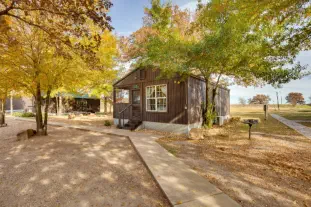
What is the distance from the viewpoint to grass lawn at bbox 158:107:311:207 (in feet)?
10.4

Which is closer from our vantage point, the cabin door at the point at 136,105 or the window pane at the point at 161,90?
the window pane at the point at 161,90

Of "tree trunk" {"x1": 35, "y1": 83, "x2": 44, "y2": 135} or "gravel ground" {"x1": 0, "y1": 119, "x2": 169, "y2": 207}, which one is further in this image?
"tree trunk" {"x1": 35, "y1": 83, "x2": 44, "y2": 135}

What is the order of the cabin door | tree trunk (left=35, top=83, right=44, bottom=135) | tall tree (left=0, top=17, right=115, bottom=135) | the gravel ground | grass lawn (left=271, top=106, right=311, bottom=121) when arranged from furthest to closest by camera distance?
grass lawn (left=271, top=106, right=311, bottom=121) → the cabin door → tree trunk (left=35, top=83, right=44, bottom=135) → tall tree (left=0, top=17, right=115, bottom=135) → the gravel ground

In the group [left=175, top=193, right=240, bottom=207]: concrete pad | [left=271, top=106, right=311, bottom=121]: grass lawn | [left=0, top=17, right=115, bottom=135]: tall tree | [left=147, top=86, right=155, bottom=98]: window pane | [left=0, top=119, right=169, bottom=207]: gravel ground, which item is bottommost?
[left=0, top=119, right=169, bottom=207]: gravel ground

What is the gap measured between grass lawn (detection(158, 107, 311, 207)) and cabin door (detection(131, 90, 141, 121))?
5538 mm

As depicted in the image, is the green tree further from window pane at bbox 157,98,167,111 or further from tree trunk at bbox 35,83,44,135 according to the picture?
tree trunk at bbox 35,83,44,135

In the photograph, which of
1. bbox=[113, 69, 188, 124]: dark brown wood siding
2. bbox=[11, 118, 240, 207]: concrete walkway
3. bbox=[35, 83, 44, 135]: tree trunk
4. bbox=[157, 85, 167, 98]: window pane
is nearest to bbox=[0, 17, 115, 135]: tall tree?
bbox=[35, 83, 44, 135]: tree trunk

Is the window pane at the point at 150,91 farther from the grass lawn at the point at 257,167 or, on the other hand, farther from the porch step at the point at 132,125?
the grass lawn at the point at 257,167

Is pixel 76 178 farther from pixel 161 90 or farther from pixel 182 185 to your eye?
pixel 161 90

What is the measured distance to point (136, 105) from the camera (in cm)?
1213

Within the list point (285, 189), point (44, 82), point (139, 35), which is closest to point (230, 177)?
point (285, 189)

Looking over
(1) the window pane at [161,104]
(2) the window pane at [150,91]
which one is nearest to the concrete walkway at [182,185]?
(1) the window pane at [161,104]

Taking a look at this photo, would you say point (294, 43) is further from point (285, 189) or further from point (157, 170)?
point (157, 170)

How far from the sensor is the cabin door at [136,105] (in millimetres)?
11984
